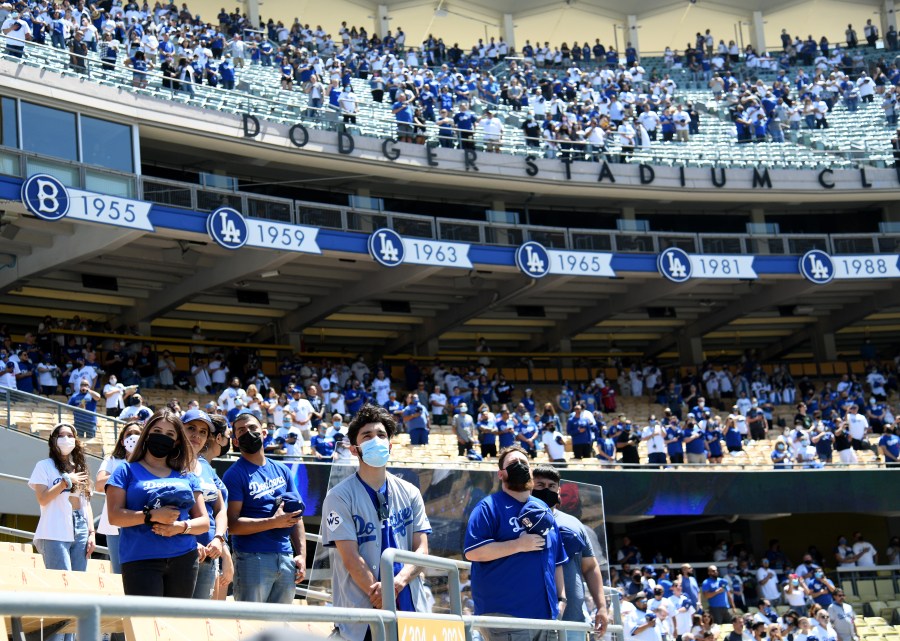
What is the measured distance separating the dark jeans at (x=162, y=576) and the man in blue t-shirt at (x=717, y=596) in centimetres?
1395

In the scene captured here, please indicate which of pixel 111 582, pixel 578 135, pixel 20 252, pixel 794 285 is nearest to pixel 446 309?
pixel 578 135

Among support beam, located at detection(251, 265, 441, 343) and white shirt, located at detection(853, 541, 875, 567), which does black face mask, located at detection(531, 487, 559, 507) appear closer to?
white shirt, located at detection(853, 541, 875, 567)

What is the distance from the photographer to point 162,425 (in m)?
5.32

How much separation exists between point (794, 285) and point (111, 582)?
2644cm

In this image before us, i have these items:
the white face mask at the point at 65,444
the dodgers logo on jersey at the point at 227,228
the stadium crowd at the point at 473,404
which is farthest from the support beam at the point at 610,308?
the white face mask at the point at 65,444

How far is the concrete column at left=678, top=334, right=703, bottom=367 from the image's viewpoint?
3375 centimetres

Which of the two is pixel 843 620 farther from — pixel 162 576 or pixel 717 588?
pixel 162 576

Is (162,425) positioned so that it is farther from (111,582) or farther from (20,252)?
(20,252)

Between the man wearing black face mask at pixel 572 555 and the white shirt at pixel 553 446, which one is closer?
the man wearing black face mask at pixel 572 555

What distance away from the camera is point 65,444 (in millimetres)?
7098

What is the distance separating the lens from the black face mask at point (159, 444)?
5289mm

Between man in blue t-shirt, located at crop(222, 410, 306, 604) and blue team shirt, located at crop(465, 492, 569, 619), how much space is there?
101 cm

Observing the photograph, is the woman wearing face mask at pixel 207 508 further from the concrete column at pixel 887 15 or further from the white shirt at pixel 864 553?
the concrete column at pixel 887 15

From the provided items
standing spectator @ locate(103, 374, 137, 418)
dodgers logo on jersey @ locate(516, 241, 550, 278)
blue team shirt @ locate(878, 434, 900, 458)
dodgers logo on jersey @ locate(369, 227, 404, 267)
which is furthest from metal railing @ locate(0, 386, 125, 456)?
blue team shirt @ locate(878, 434, 900, 458)
